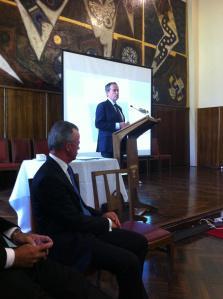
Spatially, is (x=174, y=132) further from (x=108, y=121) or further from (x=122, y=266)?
(x=122, y=266)

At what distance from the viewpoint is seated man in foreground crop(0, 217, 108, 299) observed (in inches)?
52.9

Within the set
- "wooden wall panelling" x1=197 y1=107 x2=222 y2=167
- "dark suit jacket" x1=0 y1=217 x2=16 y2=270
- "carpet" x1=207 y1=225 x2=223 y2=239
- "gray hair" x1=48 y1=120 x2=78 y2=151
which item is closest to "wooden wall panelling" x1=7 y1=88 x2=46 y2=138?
"carpet" x1=207 y1=225 x2=223 y2=239

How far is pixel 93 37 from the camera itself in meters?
7.23

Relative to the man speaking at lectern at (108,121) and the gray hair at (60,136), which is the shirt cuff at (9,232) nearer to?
the gray hair at (60,136)

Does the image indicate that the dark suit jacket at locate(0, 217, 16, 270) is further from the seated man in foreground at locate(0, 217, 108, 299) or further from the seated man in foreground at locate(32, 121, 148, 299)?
the seated man in foreground at locate(32, 121, 148, 299)

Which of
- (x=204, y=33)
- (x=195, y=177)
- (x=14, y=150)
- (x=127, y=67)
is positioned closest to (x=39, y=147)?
(x=14, y=150)

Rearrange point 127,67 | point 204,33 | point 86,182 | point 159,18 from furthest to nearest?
point 204,33 < point 159,18 < point 127,67 < point 86,182

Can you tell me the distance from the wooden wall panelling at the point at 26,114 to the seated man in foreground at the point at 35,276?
15.9ft

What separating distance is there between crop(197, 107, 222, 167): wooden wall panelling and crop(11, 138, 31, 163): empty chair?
5297 millimetres

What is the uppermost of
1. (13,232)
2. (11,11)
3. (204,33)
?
(204,33)

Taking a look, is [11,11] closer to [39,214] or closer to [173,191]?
[173,191]

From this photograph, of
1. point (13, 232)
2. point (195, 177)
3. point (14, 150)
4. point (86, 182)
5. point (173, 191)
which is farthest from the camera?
point (195, 177)

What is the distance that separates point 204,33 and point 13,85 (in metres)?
5.83

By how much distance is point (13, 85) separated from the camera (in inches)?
243
